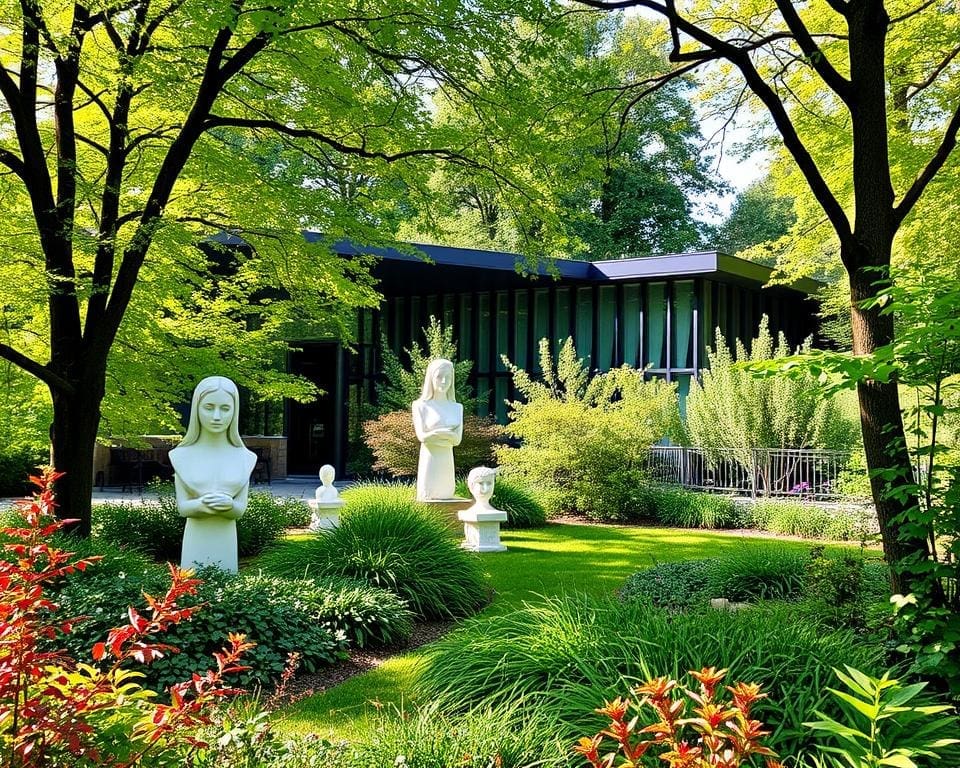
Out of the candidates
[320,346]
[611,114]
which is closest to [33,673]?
[611,114]

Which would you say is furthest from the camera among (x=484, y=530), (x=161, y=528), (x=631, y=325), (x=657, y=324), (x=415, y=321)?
(x=415, y=321)

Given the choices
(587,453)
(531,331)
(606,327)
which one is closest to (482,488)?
(587,453)

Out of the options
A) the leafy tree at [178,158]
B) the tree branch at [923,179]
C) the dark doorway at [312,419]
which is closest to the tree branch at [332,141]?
the leafy tree at [178,158]

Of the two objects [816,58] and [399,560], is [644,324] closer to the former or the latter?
[399,560]

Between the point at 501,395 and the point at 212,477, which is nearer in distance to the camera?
Answer: the point at 212,477

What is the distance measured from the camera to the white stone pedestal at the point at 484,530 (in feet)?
39.3

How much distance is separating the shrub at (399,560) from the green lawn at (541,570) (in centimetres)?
42

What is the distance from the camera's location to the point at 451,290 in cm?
2794

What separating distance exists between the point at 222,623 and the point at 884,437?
468 cm

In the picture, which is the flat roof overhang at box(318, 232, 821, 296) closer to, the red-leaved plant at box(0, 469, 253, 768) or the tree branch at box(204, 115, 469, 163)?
the tree branch at box(204, 115, 469, 163)

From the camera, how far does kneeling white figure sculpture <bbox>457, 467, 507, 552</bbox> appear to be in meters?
12.0

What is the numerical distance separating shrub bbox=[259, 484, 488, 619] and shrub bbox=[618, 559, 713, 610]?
5.12 ft

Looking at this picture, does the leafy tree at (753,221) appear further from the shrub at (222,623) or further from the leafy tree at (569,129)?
the shrub at (222,623)

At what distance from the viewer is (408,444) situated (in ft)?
65.3
